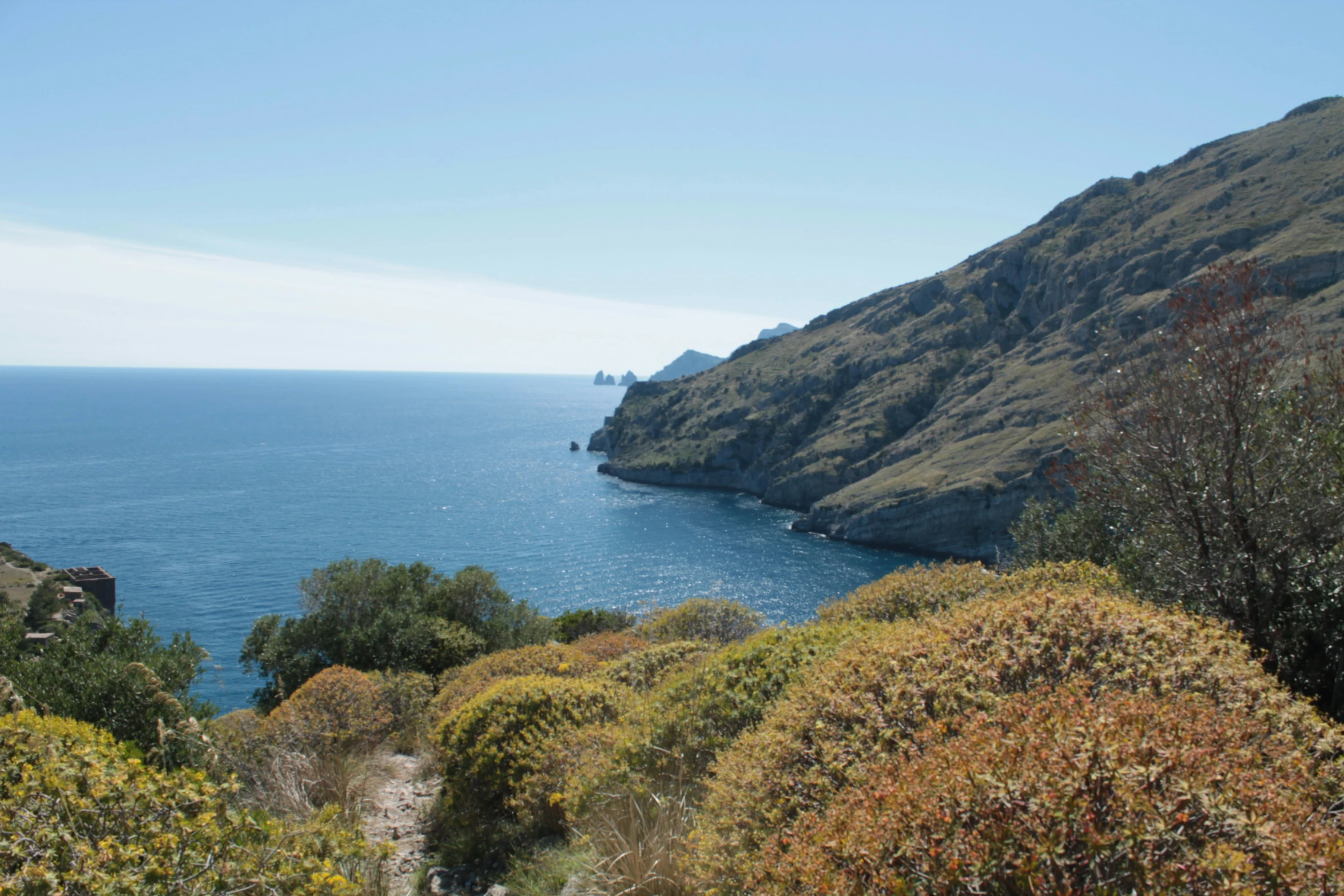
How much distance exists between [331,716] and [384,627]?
49.1ft

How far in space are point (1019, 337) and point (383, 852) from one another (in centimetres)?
15458

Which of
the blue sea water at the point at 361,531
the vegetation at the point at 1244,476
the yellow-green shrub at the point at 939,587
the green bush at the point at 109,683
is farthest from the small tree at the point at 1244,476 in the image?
the blue sea water at the point at 361,531

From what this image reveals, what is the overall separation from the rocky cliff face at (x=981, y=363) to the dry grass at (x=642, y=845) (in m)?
84.7

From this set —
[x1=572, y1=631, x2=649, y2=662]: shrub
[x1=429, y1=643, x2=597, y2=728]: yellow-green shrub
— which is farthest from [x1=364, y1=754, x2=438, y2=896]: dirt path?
[x1=572, y1=631, x2=649, y2=662]: shrub

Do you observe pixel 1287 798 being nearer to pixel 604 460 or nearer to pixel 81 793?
pixel 81 793

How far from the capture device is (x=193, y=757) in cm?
1123

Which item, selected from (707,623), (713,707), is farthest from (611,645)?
(713,707)

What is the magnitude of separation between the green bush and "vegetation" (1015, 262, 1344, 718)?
1687 cm

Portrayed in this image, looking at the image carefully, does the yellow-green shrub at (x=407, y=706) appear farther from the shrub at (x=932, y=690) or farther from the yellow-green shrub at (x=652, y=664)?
the shrub at (x=932, y=690)

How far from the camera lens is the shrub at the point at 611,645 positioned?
22031mm

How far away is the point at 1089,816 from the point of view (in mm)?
4465

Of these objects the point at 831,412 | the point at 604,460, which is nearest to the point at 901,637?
the point at 831,412

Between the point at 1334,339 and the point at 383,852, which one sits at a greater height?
the point at 1334,339

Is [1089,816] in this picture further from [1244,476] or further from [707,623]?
[707,623]
